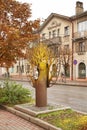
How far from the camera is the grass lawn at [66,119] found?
651 centimetres

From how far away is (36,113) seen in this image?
7.99 m

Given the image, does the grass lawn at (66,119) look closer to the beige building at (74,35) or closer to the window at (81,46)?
the beige building at (74,35)

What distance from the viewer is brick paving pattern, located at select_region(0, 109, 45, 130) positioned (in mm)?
7176

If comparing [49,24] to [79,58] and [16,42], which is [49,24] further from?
[16,42]

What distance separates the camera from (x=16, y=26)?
11.9 metres

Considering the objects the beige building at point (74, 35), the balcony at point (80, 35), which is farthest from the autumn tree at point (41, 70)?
the balcony at point (80, 35)

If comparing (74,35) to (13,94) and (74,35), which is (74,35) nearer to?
(74,35)

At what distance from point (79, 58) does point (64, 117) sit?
29713 millimetres

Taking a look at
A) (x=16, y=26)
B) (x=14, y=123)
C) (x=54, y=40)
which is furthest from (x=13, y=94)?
(x=54, y=40)

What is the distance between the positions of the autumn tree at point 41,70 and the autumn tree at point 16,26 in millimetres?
1824

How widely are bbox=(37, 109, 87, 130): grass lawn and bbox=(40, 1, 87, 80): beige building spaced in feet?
84.4

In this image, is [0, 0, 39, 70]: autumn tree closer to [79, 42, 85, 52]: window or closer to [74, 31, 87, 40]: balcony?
[74, 31, 87, 40]: balcony

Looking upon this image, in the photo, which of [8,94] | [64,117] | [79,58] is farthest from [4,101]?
[79,58]

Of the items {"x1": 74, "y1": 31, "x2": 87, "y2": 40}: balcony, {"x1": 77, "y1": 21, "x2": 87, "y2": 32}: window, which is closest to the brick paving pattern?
{"x1": 74, "y1": 31, "x2": 87, "y2": 40}: balcony
